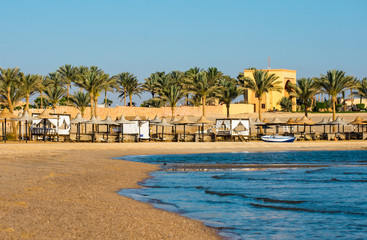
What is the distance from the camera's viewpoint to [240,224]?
936 cm

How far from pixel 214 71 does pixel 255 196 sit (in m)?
49.0

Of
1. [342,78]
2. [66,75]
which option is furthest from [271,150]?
[66,75]

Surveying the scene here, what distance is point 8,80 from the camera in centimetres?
4769

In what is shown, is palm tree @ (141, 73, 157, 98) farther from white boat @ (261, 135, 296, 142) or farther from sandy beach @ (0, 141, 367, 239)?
sandy beach @ (0, 141, 367, 239)

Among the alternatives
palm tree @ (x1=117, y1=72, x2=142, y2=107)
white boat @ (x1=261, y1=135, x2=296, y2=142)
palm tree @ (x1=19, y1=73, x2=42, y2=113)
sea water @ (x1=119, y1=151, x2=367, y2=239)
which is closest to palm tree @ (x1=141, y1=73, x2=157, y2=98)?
palm tree @ (x1=117, y1=72, x2=142, y2=107)

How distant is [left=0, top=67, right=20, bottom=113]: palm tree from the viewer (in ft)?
157

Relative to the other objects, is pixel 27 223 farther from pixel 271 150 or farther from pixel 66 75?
pixel 66 75

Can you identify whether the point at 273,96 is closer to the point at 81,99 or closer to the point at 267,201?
the point at 81,99

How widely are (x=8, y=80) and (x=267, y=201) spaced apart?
40.6 meters

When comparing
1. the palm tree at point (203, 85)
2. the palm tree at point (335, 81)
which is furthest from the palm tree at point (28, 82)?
the palm tree at point (335, 81)

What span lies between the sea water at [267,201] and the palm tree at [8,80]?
3254cm

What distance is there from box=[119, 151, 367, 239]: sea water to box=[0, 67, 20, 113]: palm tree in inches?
1281

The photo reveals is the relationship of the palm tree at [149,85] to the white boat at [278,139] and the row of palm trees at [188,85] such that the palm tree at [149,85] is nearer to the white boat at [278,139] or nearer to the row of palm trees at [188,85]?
the row of palm trees at [188,85]

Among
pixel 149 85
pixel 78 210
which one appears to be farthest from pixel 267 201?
pixel 149 85
